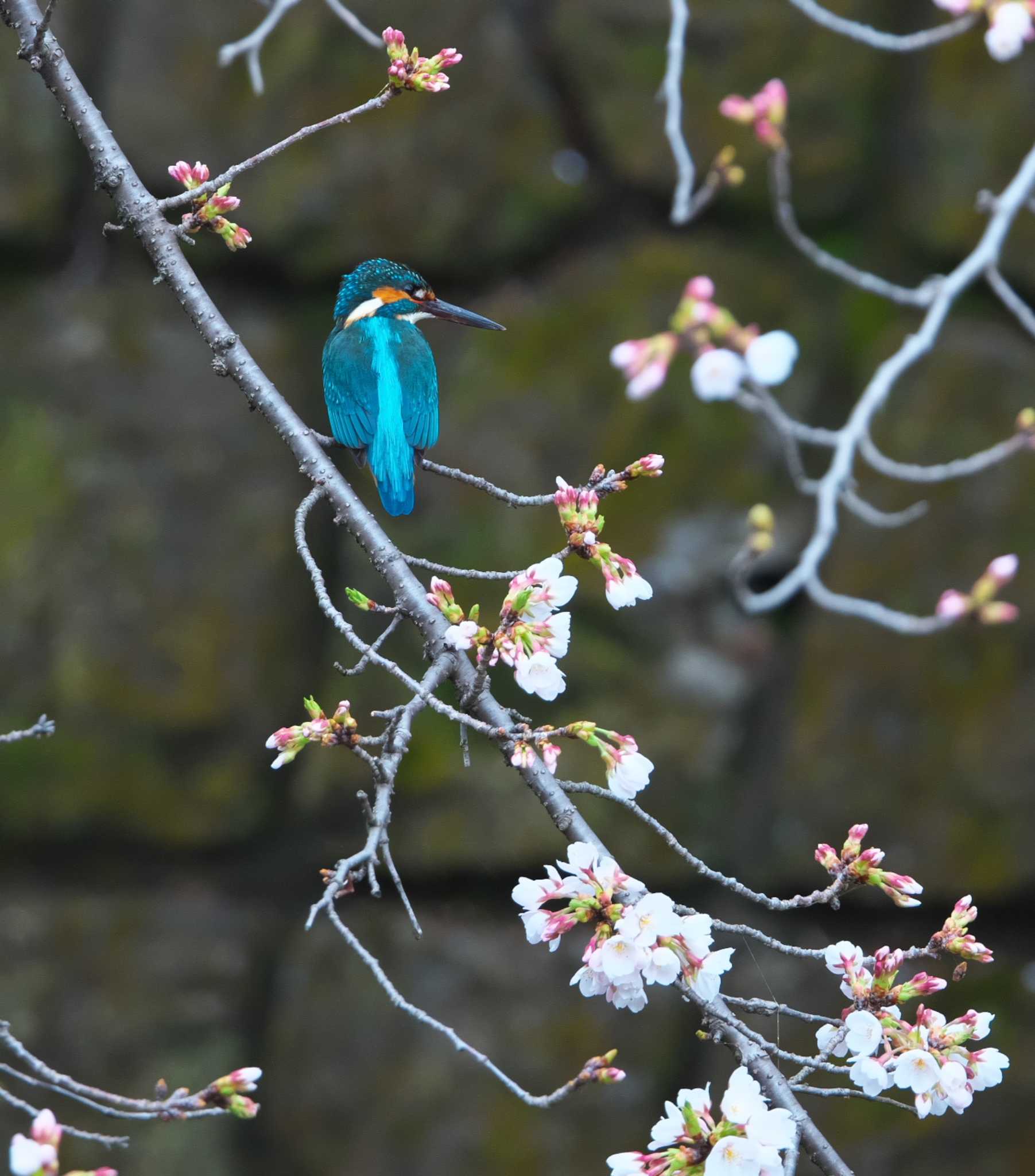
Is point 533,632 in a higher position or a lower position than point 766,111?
lower

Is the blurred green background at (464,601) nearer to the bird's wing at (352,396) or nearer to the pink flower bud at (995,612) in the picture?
the pink flower bud at (995,612)

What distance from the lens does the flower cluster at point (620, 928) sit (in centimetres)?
73

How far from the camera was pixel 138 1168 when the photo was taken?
6.66 ft

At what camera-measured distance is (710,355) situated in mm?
1496

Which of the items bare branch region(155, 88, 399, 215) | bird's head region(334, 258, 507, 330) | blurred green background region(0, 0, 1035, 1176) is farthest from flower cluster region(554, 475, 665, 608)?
blurred green background region(0, 0, 1035, 1176)

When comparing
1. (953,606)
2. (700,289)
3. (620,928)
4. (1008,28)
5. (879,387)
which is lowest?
(620,928)

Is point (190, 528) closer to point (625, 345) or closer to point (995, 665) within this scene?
point (625, 345)

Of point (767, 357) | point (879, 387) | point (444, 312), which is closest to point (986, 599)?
point (879, 387)

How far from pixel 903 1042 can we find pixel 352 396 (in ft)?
2.76

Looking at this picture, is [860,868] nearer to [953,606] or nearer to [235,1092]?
[235,1092]

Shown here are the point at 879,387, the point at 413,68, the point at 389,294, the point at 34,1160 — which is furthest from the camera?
the point at 879,387

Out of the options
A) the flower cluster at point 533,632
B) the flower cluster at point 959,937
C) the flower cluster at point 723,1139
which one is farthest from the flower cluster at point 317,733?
the flower cluster at point 959,937

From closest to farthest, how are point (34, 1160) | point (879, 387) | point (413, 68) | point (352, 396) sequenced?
point (34, 1160) < point (413, 68) < point (352, 396) < point (879, 387)

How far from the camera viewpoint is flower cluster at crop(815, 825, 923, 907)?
819 mm
